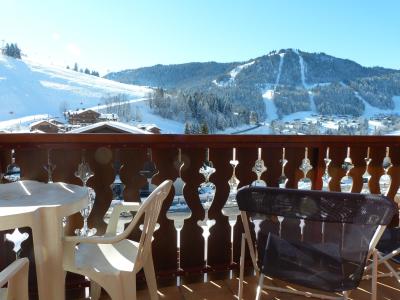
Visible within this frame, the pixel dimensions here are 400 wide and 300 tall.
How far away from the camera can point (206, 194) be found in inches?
95.3

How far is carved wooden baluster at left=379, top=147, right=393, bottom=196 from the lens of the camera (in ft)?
9.05

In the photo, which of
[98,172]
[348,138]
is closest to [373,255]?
[348,138]

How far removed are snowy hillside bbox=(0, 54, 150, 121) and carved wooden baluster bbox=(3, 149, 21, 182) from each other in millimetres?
9513

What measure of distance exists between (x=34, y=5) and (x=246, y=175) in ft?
23.5

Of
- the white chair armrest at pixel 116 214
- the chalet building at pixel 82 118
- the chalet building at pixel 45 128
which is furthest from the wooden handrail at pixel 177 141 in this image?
the chalet building at pixel 82 118

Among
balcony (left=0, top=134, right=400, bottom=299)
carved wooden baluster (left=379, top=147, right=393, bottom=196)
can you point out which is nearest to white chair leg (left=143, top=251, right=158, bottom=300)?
balcony (left=0, top=134, right=400, bottom=299)

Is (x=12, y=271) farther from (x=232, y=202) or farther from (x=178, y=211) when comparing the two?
(x=232, y=202)

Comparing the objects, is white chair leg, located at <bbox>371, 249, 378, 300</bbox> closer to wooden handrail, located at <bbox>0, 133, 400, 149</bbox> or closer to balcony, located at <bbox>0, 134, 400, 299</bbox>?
balcony, located at <bbox>0, 134, 400, 299</bbox>

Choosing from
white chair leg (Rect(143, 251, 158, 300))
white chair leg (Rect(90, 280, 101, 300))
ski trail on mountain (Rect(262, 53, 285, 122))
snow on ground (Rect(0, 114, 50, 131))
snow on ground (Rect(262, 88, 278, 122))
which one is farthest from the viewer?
snow on ground (Rect(262, 88, 278, 122))

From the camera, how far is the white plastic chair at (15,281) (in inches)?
43.3

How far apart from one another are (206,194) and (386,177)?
1555mm

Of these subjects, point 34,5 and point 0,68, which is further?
point 0,68

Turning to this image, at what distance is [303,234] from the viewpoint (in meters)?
1.79

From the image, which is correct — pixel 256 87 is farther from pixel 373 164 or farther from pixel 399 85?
pixel 373 164
